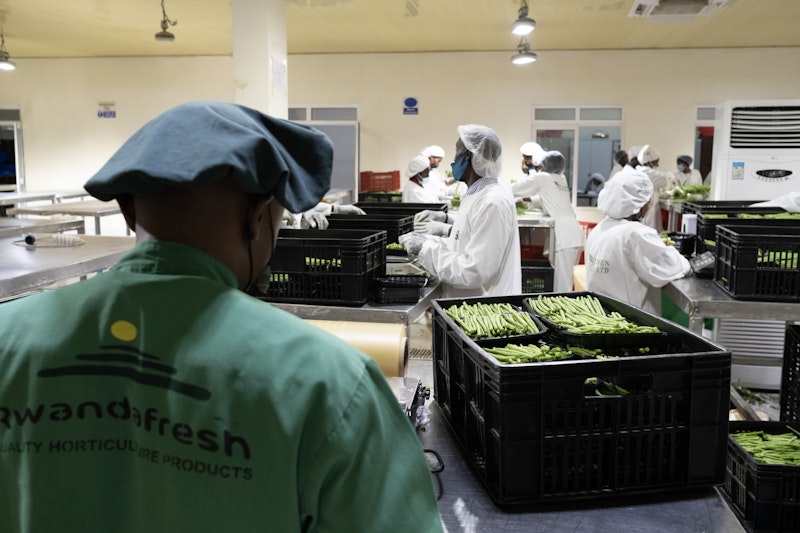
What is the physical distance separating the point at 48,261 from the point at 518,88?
25.9ft

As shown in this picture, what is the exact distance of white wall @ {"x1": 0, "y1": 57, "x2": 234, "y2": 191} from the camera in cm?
1045

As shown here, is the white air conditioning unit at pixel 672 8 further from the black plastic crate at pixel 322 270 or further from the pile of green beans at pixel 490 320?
the pile of green beans at pixel 490 320

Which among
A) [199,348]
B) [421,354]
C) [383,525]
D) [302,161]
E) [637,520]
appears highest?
[302,161]

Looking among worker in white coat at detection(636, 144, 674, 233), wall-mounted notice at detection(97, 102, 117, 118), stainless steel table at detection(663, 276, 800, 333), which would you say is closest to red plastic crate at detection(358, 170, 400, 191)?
worker in white coat at detection(636, 144, 674, 233)

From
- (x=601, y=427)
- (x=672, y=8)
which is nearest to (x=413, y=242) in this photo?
(x=601, y=427)

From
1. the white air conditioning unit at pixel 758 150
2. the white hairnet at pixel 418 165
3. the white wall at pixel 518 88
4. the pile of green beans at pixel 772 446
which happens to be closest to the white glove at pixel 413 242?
the pile of green beans at pixel 772 446

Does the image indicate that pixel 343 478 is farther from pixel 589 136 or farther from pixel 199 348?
pixel 589 136

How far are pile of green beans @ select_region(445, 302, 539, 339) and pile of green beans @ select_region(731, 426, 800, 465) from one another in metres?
0.85

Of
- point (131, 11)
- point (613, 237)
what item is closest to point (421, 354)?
point (613, 237)

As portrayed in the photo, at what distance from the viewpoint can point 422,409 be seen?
5.73ft

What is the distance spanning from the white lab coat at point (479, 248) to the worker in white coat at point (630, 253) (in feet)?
2.16

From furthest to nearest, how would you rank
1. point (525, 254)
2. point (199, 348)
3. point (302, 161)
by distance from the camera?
1. point (525, 254)
2. point (302, 161)
3. point (199, 348)

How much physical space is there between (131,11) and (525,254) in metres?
5.00

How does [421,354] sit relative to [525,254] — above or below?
below
